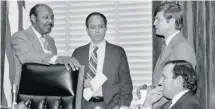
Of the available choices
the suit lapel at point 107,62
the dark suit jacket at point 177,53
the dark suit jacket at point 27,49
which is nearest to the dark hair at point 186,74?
the dark suit jacket at point 177,53

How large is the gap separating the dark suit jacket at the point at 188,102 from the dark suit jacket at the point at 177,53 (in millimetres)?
671

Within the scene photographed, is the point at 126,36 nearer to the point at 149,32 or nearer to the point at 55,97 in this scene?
the point at 149,32

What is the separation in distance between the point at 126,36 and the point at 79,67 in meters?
1.42

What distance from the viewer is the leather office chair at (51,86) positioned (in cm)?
255

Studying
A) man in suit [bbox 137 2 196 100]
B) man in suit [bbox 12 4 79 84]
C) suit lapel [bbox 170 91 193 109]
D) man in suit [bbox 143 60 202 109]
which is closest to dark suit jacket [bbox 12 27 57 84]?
man in suit [bbox 12 4 79 84]

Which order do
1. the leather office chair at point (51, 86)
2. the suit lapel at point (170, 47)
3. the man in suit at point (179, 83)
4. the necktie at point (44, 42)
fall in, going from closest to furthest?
the man in suit at point (179, 83) → the leather office chair at point (51, 86) → the suit lapel at point (170, 47) → the necktie at point (44, 42)

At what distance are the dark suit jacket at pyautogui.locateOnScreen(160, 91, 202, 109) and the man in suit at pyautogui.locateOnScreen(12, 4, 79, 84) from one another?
1.38 meters

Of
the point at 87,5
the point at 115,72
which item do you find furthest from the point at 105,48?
the point at 87,5

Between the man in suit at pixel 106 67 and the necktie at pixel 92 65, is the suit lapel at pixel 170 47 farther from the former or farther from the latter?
the necktie at pixel 92 65

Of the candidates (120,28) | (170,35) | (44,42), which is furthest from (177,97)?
(120,28)

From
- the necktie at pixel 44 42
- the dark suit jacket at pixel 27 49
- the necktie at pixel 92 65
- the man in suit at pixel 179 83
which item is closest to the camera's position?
the man in suit at pixel 179 83

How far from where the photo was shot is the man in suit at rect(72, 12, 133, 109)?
10.6 ft

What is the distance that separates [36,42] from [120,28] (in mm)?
991

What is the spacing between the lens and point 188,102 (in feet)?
6.44
